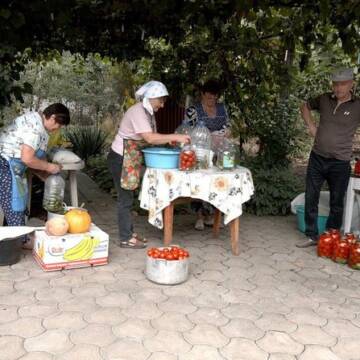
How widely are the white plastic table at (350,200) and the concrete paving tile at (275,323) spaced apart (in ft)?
6.23

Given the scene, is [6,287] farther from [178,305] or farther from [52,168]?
[178,305]

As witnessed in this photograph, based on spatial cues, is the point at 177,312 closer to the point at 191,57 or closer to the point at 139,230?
the point at 139,230

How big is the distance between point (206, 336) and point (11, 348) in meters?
1.12

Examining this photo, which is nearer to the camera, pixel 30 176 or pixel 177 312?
pixel 177 312

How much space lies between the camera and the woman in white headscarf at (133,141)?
164 inches

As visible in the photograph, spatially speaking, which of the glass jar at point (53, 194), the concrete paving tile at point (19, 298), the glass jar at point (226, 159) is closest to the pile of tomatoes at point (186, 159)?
the glass jar at point (226, 159)

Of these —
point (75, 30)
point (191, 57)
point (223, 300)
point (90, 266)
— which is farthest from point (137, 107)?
point (191, 57)

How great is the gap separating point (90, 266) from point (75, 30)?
3416mm

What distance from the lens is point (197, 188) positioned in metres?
4.23

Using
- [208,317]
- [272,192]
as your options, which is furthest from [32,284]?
[272,192]

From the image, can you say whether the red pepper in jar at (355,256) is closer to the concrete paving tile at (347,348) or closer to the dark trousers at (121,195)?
the concrete paving tile at (347,348)

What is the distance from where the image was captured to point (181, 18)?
5.71m

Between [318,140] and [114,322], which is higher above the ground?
[318,140]

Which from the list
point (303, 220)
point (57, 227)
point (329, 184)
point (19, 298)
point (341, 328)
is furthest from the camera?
point (303, 220)
